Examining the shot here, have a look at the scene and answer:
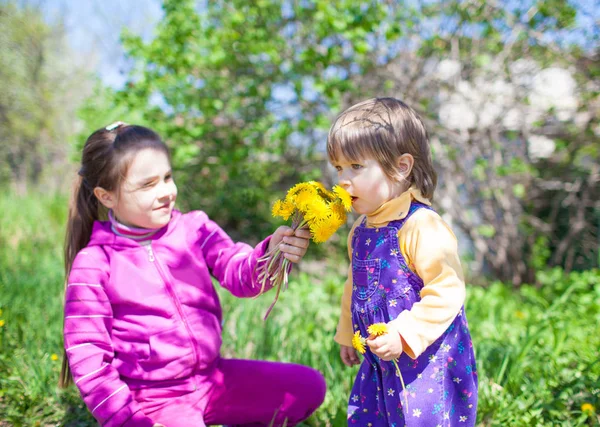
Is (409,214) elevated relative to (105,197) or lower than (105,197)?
lower

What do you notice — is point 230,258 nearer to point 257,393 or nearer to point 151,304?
point 151,304

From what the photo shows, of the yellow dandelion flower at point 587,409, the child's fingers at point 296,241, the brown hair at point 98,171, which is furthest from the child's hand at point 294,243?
the yellow dandelion flower at point 587,409

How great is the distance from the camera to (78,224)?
214 centimetres

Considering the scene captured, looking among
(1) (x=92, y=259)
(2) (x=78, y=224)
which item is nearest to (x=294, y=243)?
(1) (x=92, y=259)

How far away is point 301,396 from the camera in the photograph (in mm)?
2137

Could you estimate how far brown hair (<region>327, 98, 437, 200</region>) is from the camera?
1595 mm

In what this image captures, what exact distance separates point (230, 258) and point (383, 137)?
0.80 metres

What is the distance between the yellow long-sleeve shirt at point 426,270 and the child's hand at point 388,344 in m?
0.02

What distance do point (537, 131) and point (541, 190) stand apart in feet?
2.63

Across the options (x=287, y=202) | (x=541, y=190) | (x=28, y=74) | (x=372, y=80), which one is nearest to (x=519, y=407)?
(x=287, y=202)

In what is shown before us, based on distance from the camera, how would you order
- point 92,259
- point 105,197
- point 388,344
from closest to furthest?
point 388,344 < point 92,259 < point 105,197

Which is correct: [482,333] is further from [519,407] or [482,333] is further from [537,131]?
[537,131]

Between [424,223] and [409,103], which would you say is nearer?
[424,223]

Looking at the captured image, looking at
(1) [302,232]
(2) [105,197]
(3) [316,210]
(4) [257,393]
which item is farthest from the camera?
(4) [257,393]
